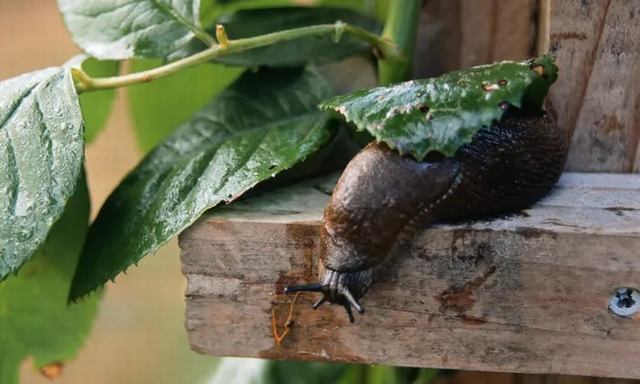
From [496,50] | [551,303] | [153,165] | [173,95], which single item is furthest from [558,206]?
[173,95]

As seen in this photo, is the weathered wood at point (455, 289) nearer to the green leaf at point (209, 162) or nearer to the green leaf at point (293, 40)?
the green leaf at point (209, 162)

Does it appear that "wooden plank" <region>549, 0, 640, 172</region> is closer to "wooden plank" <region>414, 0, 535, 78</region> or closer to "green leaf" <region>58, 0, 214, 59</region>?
"wooden plank" <region>414, 0, 535, 78</region>

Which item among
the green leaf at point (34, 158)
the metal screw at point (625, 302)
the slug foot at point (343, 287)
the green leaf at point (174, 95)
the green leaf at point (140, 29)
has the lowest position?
the green leaf at point (174, 95)

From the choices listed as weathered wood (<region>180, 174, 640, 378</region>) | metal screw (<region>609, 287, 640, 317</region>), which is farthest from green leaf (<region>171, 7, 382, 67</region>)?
metal screw (<region>609, 287, 640, 317</region>)

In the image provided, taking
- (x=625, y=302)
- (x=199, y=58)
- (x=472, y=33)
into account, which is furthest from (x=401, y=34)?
(x=625, y=302)

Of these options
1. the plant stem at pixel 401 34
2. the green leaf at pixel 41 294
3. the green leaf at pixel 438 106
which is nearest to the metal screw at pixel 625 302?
the green leaf at pixel 438 106

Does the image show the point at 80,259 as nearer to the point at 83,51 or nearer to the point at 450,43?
the point at 83,51

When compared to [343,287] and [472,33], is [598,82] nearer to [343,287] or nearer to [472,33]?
[472,33]
